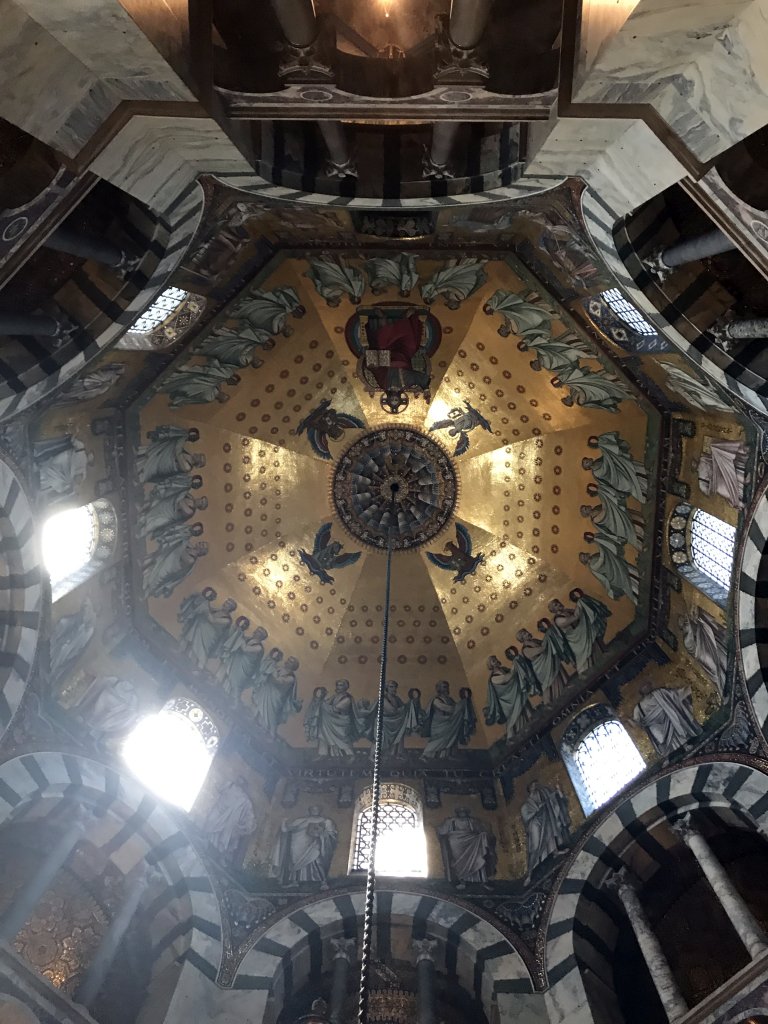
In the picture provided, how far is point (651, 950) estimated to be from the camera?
30.7 ft

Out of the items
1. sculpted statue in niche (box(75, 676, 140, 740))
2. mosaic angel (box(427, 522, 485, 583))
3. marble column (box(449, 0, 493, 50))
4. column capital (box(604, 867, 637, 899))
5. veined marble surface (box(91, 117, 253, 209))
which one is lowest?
column capital (box(604, 867, 637, 899))

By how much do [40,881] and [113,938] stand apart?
1223mm

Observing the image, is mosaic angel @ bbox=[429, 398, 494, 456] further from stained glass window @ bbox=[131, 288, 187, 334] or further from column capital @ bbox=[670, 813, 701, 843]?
column capital @ bbox=[670, 813, 701, 843]

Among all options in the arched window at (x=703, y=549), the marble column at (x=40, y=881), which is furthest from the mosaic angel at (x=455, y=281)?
the marble column at (x=40, y=881)

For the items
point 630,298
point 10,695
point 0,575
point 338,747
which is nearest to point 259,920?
point 338,747

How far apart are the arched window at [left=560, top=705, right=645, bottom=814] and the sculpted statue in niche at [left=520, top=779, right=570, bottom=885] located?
368 millimetres

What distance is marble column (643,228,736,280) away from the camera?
7.50 m

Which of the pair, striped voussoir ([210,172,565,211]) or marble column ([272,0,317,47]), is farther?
striped voussoir ([210,172,565,211])

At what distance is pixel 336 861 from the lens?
1163cm

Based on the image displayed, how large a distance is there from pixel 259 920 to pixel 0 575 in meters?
5.83

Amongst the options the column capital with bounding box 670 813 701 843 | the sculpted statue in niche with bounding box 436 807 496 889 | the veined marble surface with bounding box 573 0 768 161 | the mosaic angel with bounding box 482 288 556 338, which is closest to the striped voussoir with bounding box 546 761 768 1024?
the column capital with bounding box 670 813 701 843

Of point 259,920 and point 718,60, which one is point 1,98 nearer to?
point 718,60

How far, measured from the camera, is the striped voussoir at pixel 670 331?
8.37 meters

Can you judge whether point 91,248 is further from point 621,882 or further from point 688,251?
point 621,882
